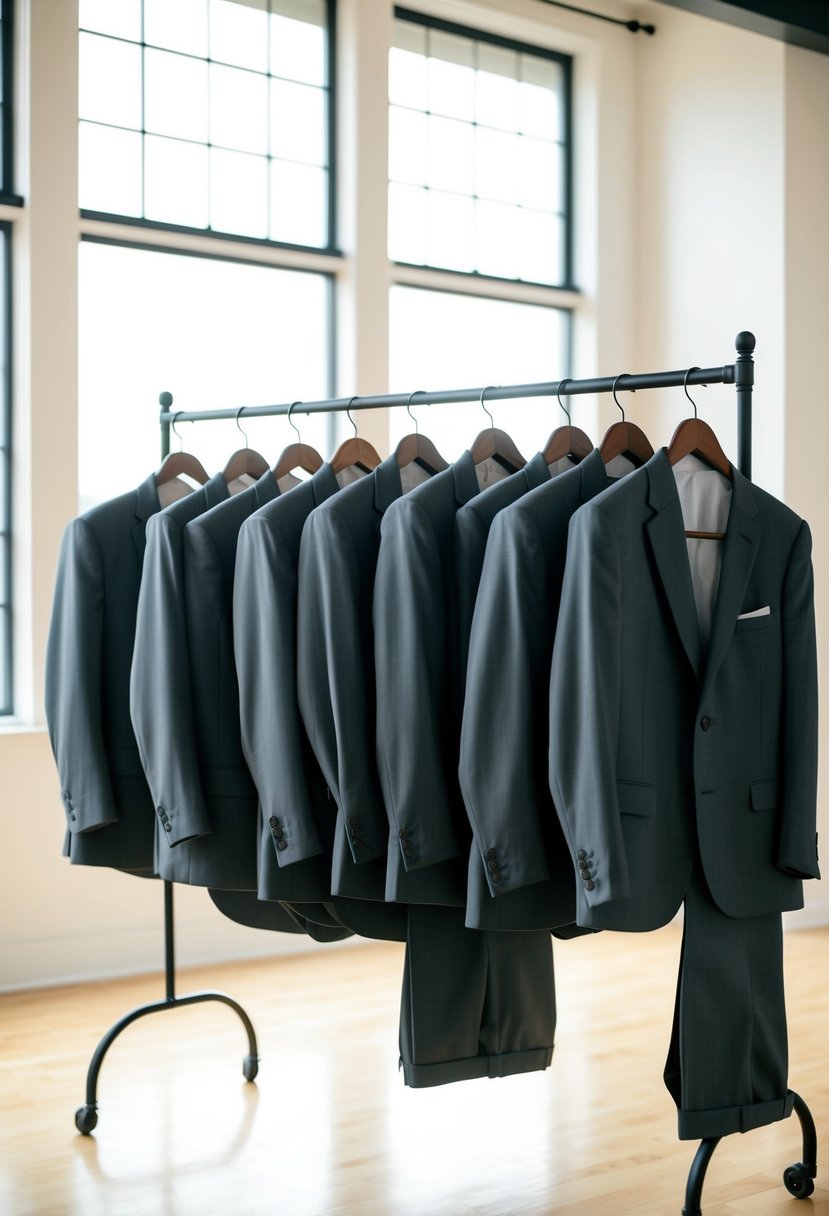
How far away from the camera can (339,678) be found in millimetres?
2523

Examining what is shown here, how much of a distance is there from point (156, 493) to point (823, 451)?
308cm

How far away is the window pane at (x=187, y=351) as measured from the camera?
4.65 m

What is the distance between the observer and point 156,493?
10.1 ft

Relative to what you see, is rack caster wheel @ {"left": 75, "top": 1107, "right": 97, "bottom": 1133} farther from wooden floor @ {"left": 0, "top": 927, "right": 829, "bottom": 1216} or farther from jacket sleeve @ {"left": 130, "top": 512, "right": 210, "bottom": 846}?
jacket sleeve @ {"left": 130, "top": 512, "right": 210, "bottom": 846}

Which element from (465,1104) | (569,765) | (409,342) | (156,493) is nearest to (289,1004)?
(465,1104)

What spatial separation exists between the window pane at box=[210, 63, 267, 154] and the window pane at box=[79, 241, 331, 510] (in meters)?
0.45

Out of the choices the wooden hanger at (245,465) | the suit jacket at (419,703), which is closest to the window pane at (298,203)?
the wooden hanger at (245,465)

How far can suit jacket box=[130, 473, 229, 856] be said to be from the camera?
8.85 feet

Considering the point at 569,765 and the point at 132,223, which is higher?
the point at 132,223

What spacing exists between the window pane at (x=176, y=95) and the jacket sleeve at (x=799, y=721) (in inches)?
123

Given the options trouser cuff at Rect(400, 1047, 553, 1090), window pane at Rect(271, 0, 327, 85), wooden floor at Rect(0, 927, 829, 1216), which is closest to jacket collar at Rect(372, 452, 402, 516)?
trouser cuff at Rect(400, 1047, 553, 1090)

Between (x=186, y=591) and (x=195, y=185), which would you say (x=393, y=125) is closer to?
(x=195, y=185)

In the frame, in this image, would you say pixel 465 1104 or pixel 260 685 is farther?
pixel 465 1104

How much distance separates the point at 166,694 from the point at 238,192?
2.77 metres
